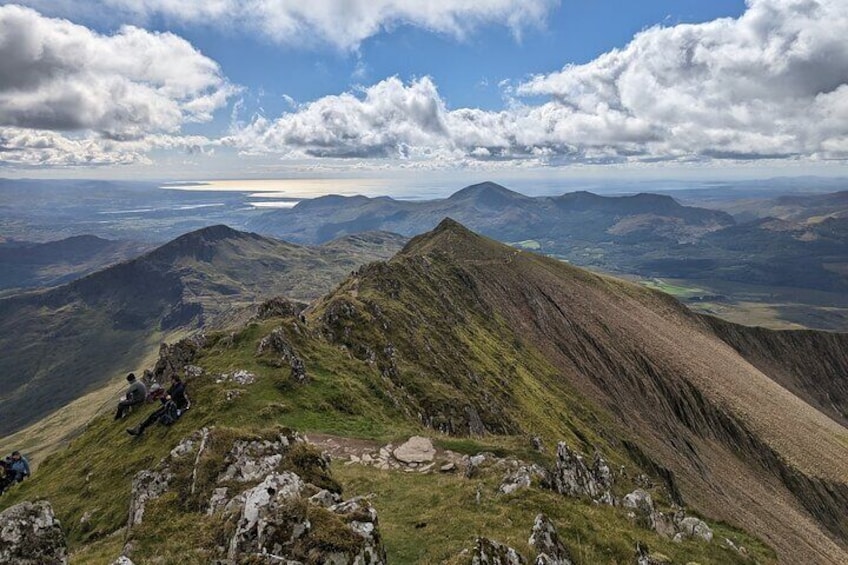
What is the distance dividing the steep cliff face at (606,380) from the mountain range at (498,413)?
0.57 meters

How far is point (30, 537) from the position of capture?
17.3 metres

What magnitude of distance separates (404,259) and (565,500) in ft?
350

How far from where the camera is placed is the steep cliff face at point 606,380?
77625mm

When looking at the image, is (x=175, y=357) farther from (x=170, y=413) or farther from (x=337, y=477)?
(x=337, y=477)

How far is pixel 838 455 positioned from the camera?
13362cm

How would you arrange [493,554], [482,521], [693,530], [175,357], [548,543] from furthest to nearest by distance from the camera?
1. [175,357]
2. [693,530]
3. [482,521]
4. [548,543]
5. [493,554]

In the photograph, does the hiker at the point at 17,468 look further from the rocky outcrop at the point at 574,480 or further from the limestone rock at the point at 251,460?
the rocky outcrop at the point at 574,480

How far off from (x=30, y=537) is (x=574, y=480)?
31705 millimetres

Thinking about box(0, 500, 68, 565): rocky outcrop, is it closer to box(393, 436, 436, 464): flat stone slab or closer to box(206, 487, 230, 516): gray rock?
box(206, 487, 230, 516): gray rock

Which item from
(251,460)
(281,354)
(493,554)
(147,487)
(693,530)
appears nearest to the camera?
(493,554)

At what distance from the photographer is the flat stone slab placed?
37.7 metres

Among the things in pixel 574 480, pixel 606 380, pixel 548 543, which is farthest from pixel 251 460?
pixel 606 380

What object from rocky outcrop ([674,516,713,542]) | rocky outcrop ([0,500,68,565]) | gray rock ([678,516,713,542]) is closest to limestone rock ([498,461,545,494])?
rocky outcrop ([674,516,713,542])

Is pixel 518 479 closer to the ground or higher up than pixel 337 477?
higher up
